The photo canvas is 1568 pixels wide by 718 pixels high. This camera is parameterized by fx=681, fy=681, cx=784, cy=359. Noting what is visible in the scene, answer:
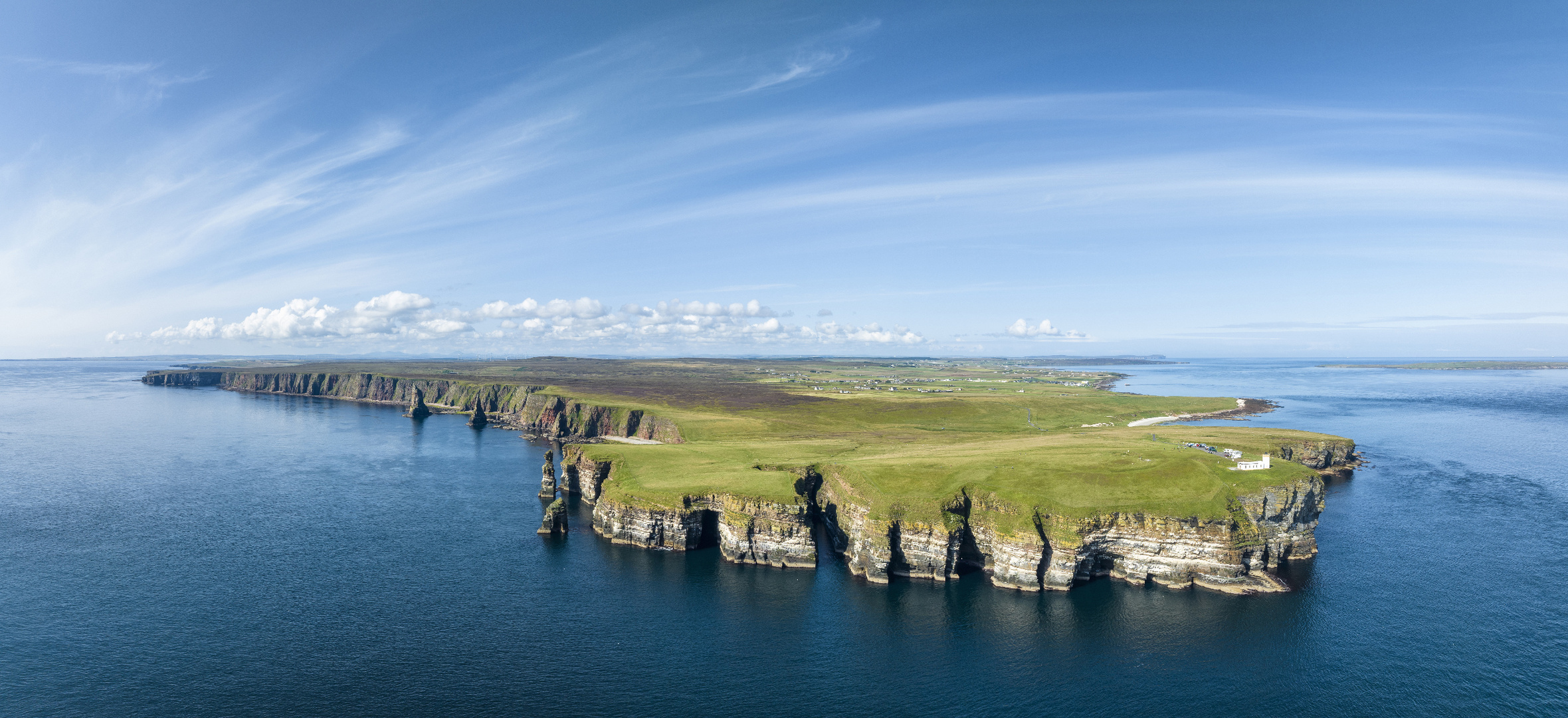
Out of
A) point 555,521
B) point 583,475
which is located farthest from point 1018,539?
point 583,475

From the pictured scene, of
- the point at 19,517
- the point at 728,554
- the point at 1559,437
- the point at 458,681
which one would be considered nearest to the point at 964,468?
the point at 728,554

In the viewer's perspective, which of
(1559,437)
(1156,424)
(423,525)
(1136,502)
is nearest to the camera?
(1136,502)

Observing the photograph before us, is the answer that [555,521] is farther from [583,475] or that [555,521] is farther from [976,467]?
[976,467]

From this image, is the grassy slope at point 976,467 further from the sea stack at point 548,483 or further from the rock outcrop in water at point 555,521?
the sea stack at point 548,483

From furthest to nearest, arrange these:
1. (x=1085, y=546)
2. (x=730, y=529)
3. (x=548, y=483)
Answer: (x=548, y=483) < (x=730, y=529) < (x=1085, y=546)

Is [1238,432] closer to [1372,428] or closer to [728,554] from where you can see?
[1372,428]

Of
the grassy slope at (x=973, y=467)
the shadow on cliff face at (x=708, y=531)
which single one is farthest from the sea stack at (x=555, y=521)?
the shadow on cliff face at (x=708, y=531)
